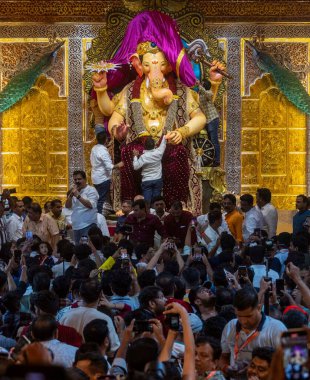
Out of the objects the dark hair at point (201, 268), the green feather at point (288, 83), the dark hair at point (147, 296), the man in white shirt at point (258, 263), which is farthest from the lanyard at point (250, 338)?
the green feather at point (288, 83)

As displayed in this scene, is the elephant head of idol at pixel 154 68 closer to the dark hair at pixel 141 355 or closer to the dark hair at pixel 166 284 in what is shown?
the dark hair at pixel 166 284

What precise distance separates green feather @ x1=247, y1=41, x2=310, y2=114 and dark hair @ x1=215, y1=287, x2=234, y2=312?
12.9 meters

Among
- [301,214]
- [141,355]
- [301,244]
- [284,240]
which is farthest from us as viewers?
[301,214]

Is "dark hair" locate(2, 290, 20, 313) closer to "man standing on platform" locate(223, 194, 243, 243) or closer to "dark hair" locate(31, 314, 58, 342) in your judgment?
"dark hair" locate(31, 314, 58, 342)

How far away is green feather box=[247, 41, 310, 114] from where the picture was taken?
2131 cm

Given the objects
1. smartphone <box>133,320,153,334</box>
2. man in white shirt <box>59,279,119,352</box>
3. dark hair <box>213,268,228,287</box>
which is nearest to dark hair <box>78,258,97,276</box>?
dark hair <box>213,268,228,287</box>

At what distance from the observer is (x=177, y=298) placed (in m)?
8.98

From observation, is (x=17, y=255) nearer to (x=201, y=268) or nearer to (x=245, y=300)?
(x=201, y=268)

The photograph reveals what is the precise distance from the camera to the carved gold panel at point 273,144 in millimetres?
21688

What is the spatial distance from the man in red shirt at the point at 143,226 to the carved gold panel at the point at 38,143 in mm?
7769

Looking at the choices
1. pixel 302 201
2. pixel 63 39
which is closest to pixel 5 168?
pixel 63 39

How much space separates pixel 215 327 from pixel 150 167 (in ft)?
34.2

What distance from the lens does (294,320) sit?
286 inches

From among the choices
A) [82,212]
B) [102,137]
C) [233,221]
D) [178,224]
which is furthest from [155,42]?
[178,224]
